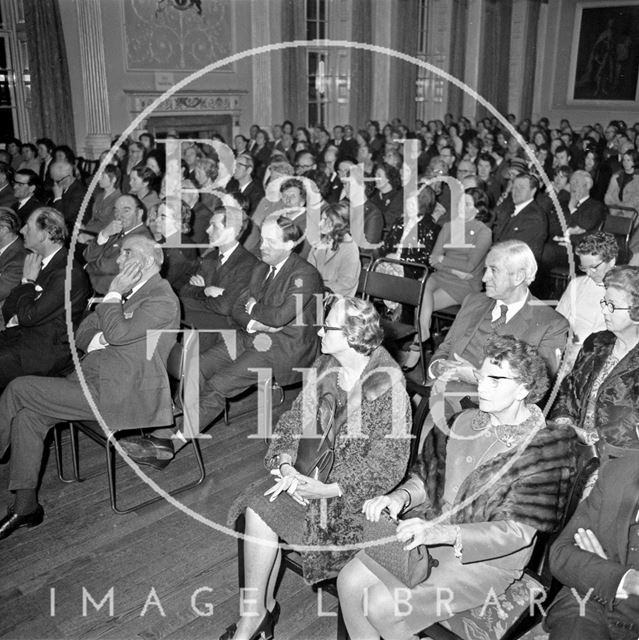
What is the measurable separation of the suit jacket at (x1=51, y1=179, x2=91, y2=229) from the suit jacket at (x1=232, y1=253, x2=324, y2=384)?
10.8 feet

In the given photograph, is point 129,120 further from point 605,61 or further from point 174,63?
point 605,61

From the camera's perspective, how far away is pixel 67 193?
645cm

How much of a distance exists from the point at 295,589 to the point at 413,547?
0.97 meters

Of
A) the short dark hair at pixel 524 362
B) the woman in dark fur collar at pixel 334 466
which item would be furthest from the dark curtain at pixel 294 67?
the short dark hair at pixel 524 362

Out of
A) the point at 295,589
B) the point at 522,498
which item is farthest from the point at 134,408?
the point at 522,498

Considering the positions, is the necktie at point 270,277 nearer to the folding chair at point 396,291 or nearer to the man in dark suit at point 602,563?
the folding chair at point 396,291

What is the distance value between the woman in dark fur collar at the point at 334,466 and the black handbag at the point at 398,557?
184 millimetres

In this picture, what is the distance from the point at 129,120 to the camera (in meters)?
11.1

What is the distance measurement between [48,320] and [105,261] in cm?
137

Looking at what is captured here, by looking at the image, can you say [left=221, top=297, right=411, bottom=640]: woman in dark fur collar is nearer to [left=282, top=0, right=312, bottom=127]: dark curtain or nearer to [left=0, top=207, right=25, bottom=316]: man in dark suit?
[left=0, top=207, right=25, bottom=316]: man in dark suit

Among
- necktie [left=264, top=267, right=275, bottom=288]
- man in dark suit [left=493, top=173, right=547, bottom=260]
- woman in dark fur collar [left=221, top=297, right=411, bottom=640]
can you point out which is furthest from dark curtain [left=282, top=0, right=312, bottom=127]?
woman in dark fur collar [left=221, top=297, right=411, bottom=640]

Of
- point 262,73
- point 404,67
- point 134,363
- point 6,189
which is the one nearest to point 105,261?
point 134,363

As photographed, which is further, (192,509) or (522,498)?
(192,509)

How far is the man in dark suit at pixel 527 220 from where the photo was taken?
201 inches
